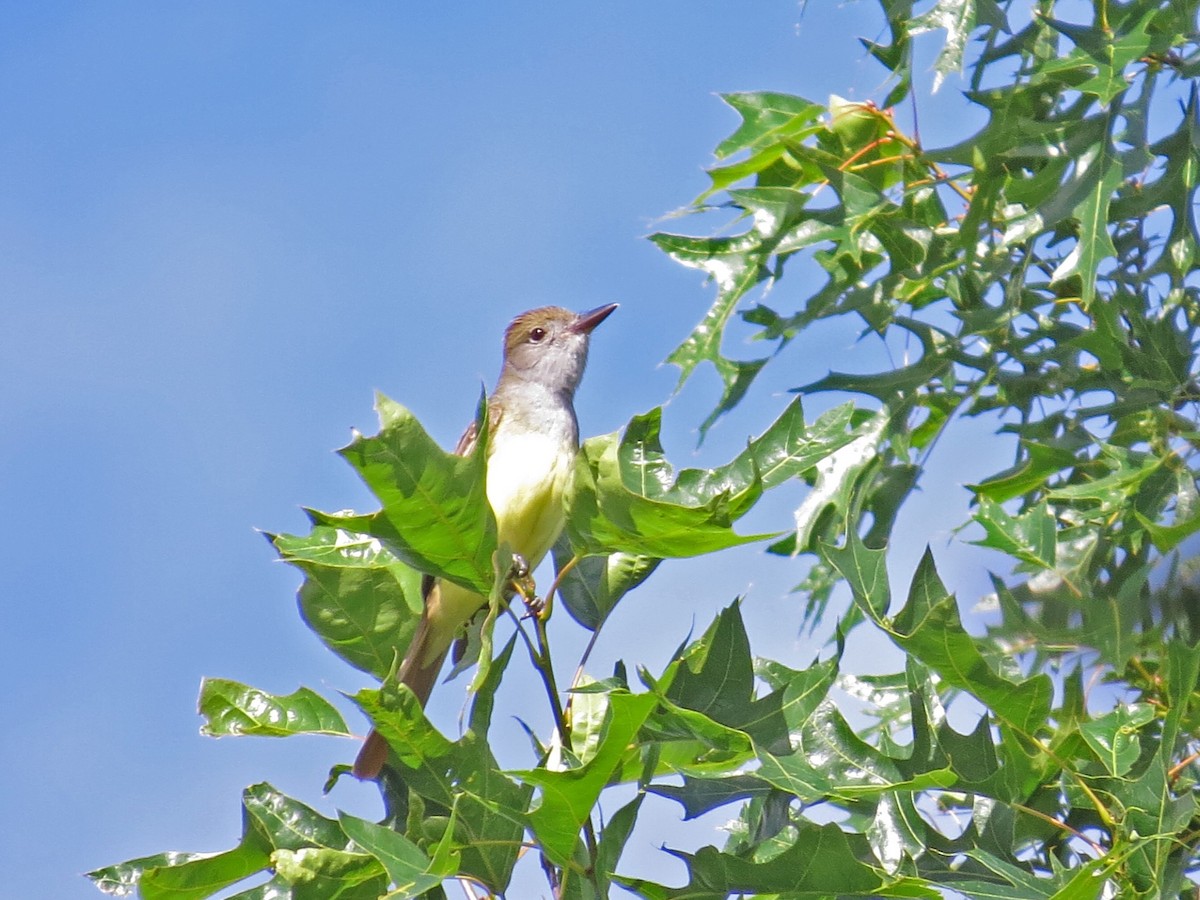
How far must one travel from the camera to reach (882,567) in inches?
123

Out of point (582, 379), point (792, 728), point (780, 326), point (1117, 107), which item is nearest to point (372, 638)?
point (792, 728)

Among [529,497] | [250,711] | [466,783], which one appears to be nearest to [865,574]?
[466,783]

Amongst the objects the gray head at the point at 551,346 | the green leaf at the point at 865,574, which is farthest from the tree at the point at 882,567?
the gray head at the point at 551,346

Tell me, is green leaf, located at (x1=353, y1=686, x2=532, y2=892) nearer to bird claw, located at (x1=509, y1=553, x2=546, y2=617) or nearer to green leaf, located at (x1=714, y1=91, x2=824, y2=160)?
bird claw, located at (x1=509, y1=553, x2=546, y2=617)

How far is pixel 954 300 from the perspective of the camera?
16.0 feet

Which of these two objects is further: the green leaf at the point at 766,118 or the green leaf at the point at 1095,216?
the green leaf at the point at 766,118

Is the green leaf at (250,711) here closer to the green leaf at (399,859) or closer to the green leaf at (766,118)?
the green leaf at (399,859)

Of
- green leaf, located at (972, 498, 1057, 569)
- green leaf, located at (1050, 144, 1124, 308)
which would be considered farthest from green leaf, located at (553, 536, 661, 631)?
green leaf, located at (1050, 144, 1124, 308)

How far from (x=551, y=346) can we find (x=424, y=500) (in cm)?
350

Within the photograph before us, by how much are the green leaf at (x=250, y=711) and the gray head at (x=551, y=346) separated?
2720 millimetres

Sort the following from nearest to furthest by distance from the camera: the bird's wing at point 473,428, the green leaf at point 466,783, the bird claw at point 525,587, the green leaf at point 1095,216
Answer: the green leaf at point 466,783
the bird claw at point 525,587
the green leaf at point 1095,216
the bird's wing at point 473,428

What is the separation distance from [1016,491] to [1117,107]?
4.00 feet

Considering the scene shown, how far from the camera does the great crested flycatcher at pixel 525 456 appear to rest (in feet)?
15.9

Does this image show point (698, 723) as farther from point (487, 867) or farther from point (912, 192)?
point (912, 192)
